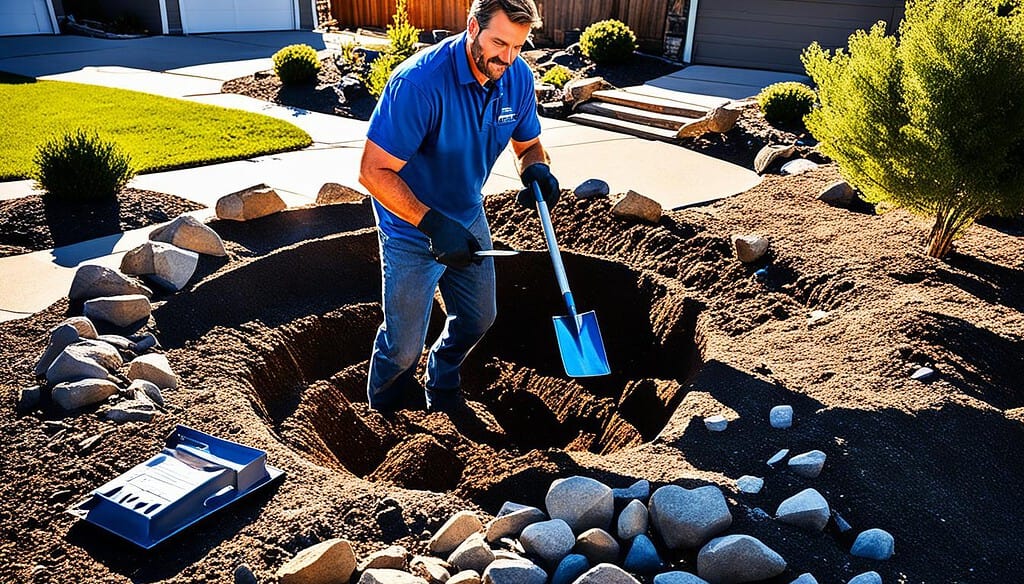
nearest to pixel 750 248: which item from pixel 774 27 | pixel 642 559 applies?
pixel 642 559

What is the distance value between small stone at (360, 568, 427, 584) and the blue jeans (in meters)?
1.52

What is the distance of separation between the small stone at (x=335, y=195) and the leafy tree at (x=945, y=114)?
355 cm

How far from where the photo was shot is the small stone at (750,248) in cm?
525

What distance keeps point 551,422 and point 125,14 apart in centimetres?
1619

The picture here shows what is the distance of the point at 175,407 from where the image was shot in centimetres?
363

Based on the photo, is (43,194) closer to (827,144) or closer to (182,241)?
(182,241)

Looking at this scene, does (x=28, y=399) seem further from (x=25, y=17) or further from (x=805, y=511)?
(x=25, y=17)

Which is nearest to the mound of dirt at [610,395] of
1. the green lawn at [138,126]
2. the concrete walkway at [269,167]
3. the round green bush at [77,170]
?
the concrete walkway at [269,167]

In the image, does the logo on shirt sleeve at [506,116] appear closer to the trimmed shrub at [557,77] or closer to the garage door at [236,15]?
the trimmed shrub at [557,77]

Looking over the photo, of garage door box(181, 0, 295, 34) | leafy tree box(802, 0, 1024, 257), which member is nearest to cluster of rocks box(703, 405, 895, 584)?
leafy tree box(802, 0, 1024, 257)

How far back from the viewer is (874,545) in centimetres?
284

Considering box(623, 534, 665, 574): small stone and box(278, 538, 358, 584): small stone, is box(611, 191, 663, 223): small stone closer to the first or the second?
box(623, 534, 665, 574): small stone

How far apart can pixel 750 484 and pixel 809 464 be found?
10.3 inches

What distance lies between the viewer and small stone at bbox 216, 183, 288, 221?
225 inches
